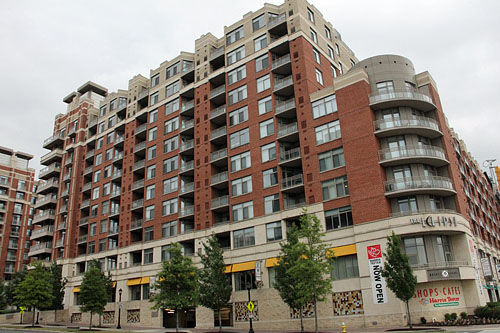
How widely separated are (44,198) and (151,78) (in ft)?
112

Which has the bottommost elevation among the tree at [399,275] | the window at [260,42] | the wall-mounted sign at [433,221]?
the tree at [399,275]

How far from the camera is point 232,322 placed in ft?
148

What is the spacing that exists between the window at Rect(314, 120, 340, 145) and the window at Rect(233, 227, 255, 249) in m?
12.4

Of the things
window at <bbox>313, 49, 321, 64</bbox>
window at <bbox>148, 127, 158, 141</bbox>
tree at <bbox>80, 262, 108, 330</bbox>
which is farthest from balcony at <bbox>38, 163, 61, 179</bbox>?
window at <bbox>313, 49, 321, 64</bbox>

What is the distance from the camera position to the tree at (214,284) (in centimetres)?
4097

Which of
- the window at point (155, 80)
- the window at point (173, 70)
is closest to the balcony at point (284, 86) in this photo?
the window at point (173, 70)

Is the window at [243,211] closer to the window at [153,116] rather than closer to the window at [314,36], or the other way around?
the window at [314,36]

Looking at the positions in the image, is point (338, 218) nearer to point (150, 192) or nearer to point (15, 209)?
point (150, 192)

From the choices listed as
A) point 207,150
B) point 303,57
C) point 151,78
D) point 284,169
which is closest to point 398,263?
point 284,169

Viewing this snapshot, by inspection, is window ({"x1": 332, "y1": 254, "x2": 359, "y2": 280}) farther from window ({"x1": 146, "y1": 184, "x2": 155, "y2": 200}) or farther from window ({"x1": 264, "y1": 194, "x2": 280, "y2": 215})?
window ({"x1": 146, "y1": 184, "x2": 155, "y2": 200})

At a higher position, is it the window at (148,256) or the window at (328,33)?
the window at (328,33)

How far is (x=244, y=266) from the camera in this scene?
45438 millimetres

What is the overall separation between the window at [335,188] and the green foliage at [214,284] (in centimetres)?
1257

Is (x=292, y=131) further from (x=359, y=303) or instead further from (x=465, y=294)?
(x=465, y=294)
